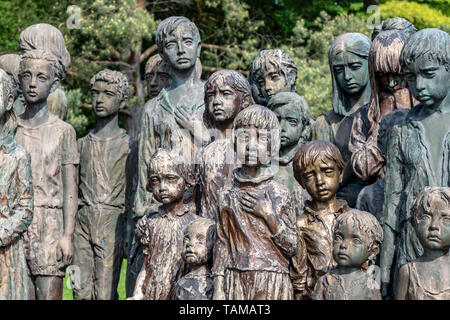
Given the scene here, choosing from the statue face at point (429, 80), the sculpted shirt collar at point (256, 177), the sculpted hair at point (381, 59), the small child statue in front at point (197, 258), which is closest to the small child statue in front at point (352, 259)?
the sculpted shirt collar at point (256, 177)

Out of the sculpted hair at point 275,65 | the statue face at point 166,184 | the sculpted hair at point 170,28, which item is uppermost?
the sculpted hair at point 170,28

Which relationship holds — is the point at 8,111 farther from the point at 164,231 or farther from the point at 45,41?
the point at 45,41

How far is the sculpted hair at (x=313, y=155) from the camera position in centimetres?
978

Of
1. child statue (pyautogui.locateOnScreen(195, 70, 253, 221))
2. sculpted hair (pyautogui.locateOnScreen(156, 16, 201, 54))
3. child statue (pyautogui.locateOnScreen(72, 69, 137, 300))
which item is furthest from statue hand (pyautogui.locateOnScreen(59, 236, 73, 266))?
sculpted hair (pyautogui.locateOnScreen(156, 16, 201, 54))

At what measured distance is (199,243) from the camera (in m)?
9.52

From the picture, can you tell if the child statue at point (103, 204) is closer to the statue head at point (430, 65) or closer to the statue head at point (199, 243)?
the statue head at point (199, 243)

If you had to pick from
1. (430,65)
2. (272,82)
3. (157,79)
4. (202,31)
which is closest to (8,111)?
(272,82)

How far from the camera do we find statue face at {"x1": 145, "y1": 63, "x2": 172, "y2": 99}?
12859mm

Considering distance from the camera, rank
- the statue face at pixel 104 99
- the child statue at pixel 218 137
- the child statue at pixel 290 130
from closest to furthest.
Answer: the child statue at pixel 218 137, the child statue at pixel 290 130, the statue face at pixel 104 99

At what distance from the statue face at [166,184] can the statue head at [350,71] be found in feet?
7.63

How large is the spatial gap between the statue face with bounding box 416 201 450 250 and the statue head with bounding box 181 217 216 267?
1.79 meters

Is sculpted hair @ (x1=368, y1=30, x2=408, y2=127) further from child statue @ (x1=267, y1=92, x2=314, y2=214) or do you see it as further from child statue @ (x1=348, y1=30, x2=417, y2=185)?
child statue @ (x1=267, y1=92, x2=314, y2=214)

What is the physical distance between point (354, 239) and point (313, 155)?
108 cm
